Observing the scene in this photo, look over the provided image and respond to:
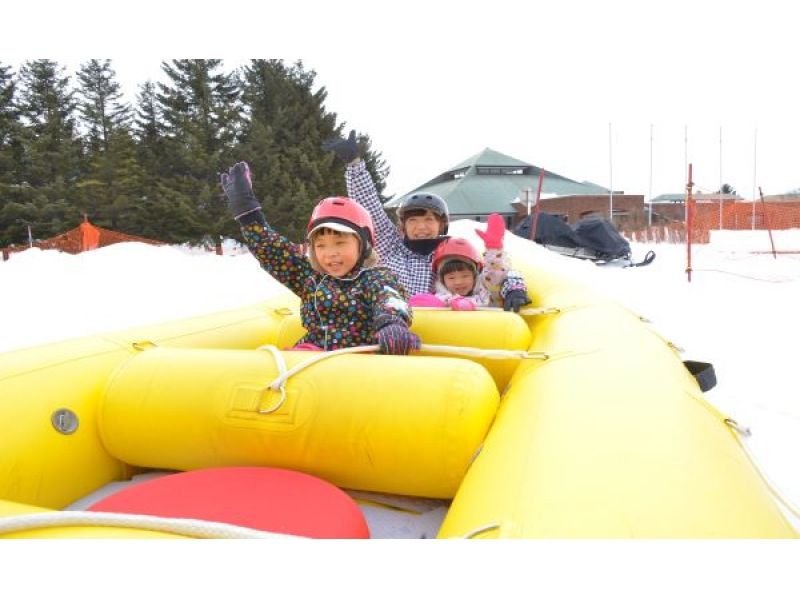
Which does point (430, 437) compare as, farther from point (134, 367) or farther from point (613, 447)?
point (134, 367)

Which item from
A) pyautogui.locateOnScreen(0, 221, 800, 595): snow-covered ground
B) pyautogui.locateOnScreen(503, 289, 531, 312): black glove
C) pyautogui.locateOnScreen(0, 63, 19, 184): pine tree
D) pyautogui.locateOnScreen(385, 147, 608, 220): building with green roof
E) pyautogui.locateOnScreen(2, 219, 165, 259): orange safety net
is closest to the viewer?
pyautogui.locateOnScreen(0, 221, 800, 595): snow-covered ground

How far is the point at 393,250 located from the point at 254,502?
7.67 feet

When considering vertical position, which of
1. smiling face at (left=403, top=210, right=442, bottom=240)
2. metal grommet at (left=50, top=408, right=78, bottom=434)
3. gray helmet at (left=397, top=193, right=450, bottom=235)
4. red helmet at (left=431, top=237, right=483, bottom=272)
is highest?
gray helmet at (left=397, top=193, right=450, bottom=235)

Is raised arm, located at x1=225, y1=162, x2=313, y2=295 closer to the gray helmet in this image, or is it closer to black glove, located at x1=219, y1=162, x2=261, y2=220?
black glove, located at x1=219, y1=162, x2=261, y2=220

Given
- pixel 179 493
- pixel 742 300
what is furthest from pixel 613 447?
pixel 742 300

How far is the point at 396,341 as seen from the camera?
5.99ft

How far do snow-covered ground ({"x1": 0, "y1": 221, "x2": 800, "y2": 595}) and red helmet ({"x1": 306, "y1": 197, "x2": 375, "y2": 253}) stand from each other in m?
1.51

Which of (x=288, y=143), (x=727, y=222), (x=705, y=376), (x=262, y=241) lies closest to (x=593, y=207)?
(x=727, y=222)

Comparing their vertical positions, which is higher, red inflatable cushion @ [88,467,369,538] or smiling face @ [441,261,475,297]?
smiling face @ [441,261,475,297]

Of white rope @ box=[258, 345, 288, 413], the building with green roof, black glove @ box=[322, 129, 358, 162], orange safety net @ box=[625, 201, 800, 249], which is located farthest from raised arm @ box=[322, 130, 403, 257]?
the building with green roof

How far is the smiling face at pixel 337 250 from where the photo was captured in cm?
221

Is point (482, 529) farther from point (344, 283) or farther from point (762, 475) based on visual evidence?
point (344, 283)

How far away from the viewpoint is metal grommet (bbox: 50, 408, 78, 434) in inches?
62.2

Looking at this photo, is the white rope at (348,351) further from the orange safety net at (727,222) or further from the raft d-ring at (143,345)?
the orange safety net at (727,222)
